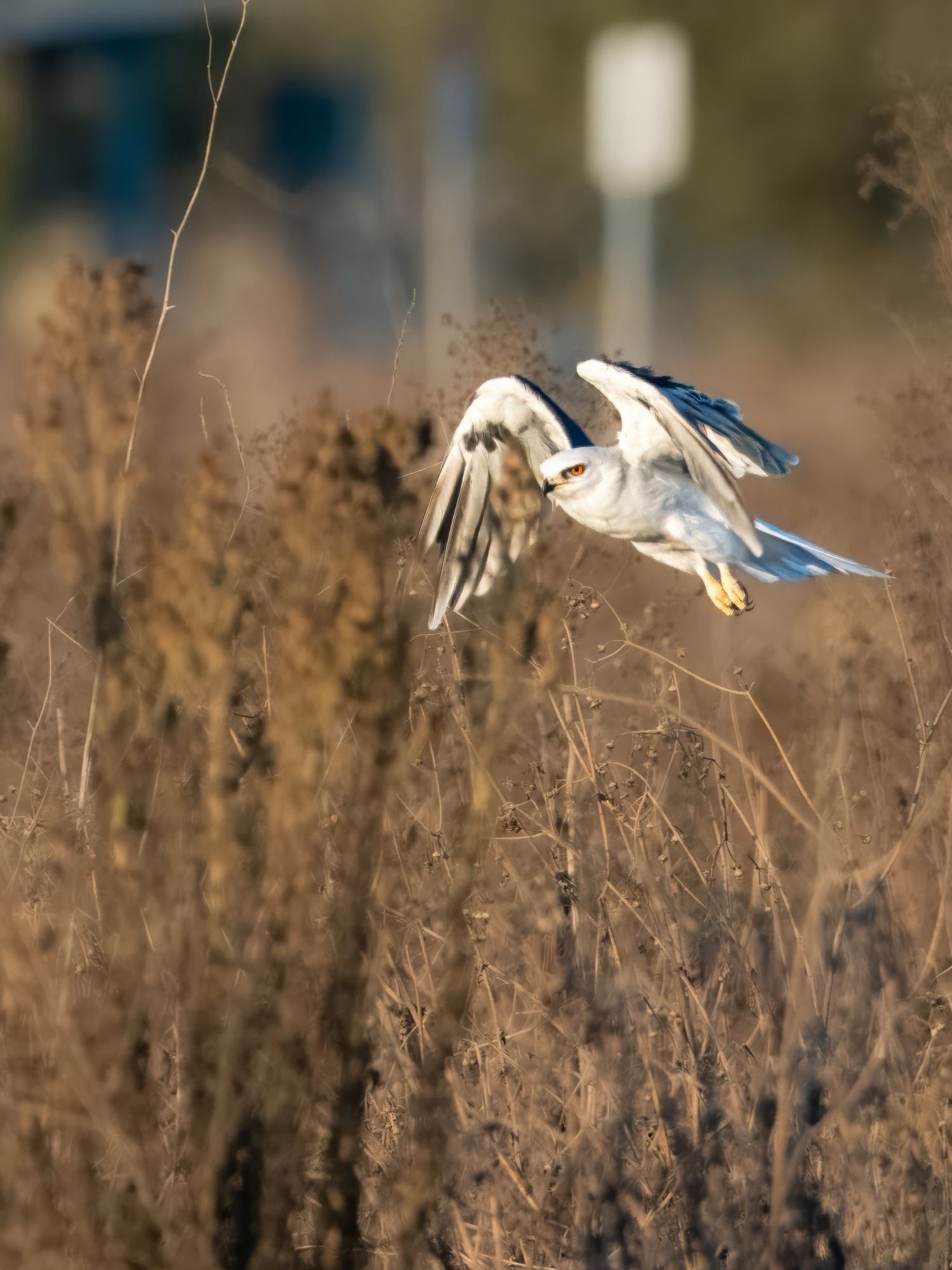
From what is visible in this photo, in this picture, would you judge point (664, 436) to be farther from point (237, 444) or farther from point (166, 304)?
point (166, 304)

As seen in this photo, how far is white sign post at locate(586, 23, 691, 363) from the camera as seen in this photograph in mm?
14523

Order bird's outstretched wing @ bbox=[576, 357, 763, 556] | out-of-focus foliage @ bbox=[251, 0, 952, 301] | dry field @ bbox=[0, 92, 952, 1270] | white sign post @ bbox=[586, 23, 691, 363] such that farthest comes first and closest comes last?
out-of-focus foliage @ bbox=[251, 0, 952, 301] < white sign post @ bbox=[586, 23, 691, 363] < bird's outstretched wing @ bbox=[576, 357, 763, 556] < dry field @ bbox=[0, 92, 952, 1270]

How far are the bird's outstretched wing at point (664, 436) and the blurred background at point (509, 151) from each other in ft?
27.2

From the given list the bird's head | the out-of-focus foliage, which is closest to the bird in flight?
the bird's head

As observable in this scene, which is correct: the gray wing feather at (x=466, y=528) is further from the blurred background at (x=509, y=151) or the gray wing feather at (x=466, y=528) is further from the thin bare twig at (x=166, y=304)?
the blurred background at (x=509, y=151)

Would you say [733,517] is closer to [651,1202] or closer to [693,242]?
[651,1202]

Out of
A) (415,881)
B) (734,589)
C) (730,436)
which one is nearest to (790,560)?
(734,589)

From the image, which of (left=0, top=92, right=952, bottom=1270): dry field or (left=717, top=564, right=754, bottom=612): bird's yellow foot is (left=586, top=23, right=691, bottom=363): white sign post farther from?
(left=0, top=92, right=952, bottom=1270): dry field

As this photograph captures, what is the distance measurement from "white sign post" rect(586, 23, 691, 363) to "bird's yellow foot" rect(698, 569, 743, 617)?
33.0ft

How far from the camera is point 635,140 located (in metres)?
15.1

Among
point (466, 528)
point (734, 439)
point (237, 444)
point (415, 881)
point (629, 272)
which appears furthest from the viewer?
point (629, 272)

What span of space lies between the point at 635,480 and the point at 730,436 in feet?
1.24

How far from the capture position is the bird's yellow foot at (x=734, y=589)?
387 centimetres

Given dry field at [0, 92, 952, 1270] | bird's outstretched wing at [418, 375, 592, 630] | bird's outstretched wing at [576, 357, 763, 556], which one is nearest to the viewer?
dry field at [0, 92, 952, 1270]
